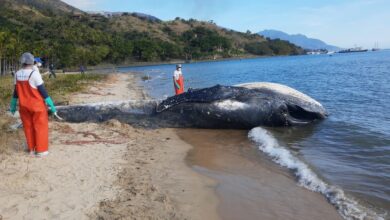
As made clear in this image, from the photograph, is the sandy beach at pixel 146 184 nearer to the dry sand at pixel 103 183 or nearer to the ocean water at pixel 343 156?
the dry sand at pixel 103 183

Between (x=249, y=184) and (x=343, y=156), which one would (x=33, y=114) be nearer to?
(x=249, y=184)

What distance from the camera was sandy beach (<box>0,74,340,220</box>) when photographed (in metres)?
5.11

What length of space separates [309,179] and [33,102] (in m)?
5.13

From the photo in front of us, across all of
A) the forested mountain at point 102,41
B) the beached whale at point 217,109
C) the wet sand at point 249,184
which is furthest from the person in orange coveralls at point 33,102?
the forested mountain at point 102,41

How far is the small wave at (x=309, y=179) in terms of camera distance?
207 inches

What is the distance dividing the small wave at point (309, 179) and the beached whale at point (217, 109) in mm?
674

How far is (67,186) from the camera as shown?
227 inches

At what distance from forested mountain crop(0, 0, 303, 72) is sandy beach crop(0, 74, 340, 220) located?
4491cm

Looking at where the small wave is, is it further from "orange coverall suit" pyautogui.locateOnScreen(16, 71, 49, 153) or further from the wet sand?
"orange coverall suit" pyautogui.locateOnScreen(16, 71, 49, 153)

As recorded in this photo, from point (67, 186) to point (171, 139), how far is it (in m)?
4.33

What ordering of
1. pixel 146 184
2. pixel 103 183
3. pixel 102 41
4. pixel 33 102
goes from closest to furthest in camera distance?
pixel 103 183 → pixel 146 184 → pixel 33 102 → pixel 102 41

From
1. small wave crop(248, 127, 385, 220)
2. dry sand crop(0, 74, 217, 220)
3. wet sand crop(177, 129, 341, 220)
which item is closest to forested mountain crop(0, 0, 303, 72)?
dry sand crop(0, 74, 217, 220)

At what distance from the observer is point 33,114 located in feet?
23.5

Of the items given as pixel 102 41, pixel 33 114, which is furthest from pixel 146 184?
pixel 102 41
